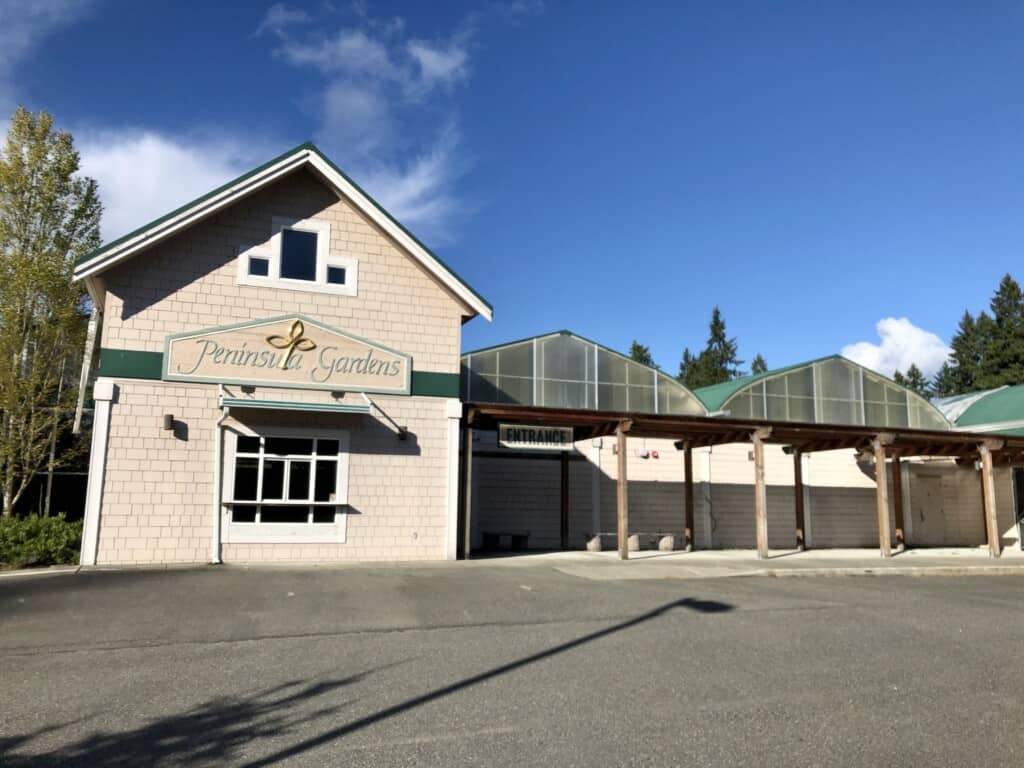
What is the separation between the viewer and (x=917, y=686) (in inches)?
267

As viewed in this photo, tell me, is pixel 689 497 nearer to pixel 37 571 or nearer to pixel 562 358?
pixel 562 358

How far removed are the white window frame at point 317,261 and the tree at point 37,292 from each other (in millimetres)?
7426

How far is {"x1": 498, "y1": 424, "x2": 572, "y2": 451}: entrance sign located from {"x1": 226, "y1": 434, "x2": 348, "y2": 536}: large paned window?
3639mm

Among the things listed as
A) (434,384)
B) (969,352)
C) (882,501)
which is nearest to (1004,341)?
(969,352)

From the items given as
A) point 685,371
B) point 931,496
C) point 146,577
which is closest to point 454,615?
point 146,577

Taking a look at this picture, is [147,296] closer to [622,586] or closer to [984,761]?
[622,586]

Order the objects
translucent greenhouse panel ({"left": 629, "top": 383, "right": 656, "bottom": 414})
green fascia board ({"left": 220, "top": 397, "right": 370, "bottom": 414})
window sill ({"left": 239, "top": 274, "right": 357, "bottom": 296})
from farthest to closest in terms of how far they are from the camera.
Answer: translucent greenhouse panel ({"left": 629, "top": 383, "right": 656, "bottom": 414}) < window sill ({"left": 239, "top": 274, "right": 357, "bottom": 296}) < green fascia board ({"left": 220, "top": 397, "right": 370, "bottom": 414})

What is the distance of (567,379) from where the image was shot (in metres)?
21.9

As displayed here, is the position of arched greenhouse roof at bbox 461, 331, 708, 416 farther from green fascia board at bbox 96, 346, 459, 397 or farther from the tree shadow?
the tree shadow

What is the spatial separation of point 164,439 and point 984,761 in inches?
546

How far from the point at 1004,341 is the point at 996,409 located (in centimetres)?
3778

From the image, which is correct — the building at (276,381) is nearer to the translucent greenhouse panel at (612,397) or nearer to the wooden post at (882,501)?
the translucent greenhouse panel at (612,397)

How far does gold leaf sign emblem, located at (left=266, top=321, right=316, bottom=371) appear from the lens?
1561 cm

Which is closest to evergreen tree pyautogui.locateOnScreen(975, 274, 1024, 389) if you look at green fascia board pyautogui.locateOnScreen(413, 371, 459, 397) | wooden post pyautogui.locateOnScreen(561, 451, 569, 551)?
wooden post pyautogui.locateOnScreen(561, 451, 569, 551)
